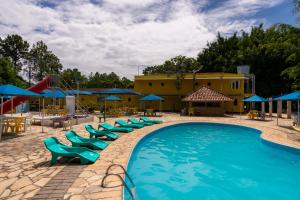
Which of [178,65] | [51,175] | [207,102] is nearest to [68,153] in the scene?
[51,175]

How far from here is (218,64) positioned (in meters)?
45.6

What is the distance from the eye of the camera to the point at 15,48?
52.5m

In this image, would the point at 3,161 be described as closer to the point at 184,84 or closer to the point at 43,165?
the point at 43,165

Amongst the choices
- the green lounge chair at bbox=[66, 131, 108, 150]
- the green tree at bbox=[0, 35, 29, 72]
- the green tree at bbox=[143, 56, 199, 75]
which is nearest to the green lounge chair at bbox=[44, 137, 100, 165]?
the green lounge chair at bbox=[66, 131, 108, 150]

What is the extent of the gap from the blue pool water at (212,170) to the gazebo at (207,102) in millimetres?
12537

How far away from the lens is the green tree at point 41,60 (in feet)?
180

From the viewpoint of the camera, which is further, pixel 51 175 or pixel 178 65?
pixel 178 65

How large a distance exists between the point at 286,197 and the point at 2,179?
7998mm

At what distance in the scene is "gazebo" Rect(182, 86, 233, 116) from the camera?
91.2ft

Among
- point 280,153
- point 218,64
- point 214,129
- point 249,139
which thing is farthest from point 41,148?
point 218,64

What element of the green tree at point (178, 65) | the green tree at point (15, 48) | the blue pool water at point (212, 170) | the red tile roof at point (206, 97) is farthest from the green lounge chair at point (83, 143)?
the green tree at point (15, 48)

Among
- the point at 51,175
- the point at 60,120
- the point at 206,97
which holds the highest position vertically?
the point at 206,97

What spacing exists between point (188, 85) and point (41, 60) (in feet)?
124

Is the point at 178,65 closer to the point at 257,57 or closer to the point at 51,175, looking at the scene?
the point at 257,57
